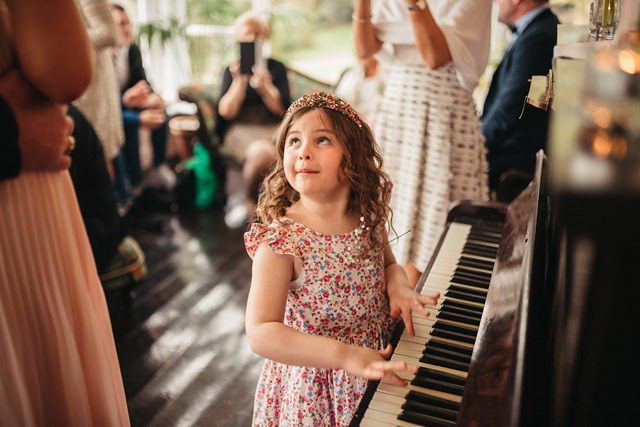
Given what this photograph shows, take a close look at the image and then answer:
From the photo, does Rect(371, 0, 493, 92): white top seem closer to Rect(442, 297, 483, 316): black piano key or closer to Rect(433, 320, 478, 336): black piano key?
Rect(442, 297, 483, 316): black piano key

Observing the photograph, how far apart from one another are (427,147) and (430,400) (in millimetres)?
1387

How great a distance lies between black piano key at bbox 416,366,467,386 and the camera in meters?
1.16

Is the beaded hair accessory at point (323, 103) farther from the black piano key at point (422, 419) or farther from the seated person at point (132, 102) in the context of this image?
the seated person at point (132, 102)

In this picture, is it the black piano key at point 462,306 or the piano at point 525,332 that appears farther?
the black piano key at point 462,306

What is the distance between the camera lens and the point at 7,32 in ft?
4.27

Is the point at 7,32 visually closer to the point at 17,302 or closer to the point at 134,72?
the point at 17,302

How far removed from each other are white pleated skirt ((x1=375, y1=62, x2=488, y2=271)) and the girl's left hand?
912 millimetres

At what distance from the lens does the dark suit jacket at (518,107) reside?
2717 mm

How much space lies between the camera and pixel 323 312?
1415 millimetres

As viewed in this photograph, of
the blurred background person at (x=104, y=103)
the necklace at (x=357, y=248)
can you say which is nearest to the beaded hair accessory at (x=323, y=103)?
the necklace at (x=357, y=248)

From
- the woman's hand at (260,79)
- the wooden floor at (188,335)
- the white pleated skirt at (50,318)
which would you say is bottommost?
the wooden floor at (188,335)

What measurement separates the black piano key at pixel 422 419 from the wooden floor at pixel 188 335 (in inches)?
57.4

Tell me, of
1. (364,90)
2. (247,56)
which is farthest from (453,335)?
(247,56)

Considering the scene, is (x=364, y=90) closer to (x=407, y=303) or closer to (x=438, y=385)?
(x=407, y=303)
